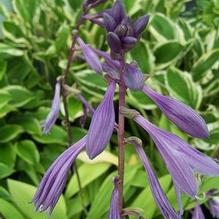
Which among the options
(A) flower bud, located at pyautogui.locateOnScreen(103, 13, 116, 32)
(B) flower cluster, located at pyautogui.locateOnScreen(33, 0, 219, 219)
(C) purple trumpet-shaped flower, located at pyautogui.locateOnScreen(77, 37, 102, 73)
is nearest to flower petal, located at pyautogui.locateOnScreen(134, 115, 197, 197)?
(B) flower cluster, located at pyautogui.locateOnScreen(33, 0, 219, 219)

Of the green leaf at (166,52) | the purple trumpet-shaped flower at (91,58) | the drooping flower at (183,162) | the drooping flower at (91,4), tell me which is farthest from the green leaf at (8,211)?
the green leaf at (166,52)

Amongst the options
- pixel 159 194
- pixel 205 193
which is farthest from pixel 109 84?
pixel 205 193

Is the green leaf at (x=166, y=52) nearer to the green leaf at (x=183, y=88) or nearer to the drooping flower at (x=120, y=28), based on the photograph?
the green leaf at (x=183, y=88)

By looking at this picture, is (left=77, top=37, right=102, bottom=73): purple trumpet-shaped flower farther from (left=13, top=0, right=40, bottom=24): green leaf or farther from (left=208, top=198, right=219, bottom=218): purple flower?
(left=13, top=0, right=40, bottom=24): green leaf

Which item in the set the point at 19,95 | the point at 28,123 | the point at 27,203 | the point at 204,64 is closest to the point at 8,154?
the point at 28,123

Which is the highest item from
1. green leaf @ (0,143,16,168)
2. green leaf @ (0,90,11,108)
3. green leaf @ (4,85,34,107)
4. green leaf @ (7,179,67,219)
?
green leaf @ (0,90,11,108)

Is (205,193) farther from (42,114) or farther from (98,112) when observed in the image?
(42,114)
